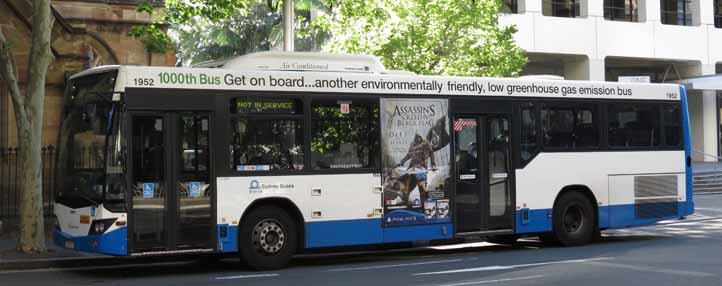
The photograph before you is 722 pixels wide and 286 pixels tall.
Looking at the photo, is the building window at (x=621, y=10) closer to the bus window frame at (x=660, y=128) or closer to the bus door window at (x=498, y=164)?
the bus window frame at (x=660, y=128)

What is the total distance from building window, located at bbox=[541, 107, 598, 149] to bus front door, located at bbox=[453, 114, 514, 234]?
89 centimetres

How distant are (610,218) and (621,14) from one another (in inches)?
1233

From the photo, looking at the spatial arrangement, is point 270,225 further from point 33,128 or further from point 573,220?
point 573,220

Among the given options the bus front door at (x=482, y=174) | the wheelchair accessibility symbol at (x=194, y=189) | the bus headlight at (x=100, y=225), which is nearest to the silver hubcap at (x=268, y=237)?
the wheelchair accessibility symbol at (x=194, y=189)

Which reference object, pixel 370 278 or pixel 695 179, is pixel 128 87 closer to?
pixel 370 278

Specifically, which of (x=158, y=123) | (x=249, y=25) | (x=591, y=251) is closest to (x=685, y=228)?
(x=591, y=251)

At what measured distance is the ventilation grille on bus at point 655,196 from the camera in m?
17.6

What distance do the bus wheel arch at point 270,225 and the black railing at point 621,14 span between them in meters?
35.6

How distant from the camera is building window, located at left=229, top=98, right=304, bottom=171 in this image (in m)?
13.4

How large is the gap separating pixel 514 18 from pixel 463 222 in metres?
27.2

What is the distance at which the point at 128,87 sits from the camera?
12664mm

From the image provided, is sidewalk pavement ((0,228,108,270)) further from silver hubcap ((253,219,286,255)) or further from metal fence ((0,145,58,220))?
metal fence ((0,145,58,220))

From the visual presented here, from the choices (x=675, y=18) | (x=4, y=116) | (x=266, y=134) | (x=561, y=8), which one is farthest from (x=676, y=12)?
(x=266, y=134)

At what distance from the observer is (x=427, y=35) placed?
25859 millimetres
